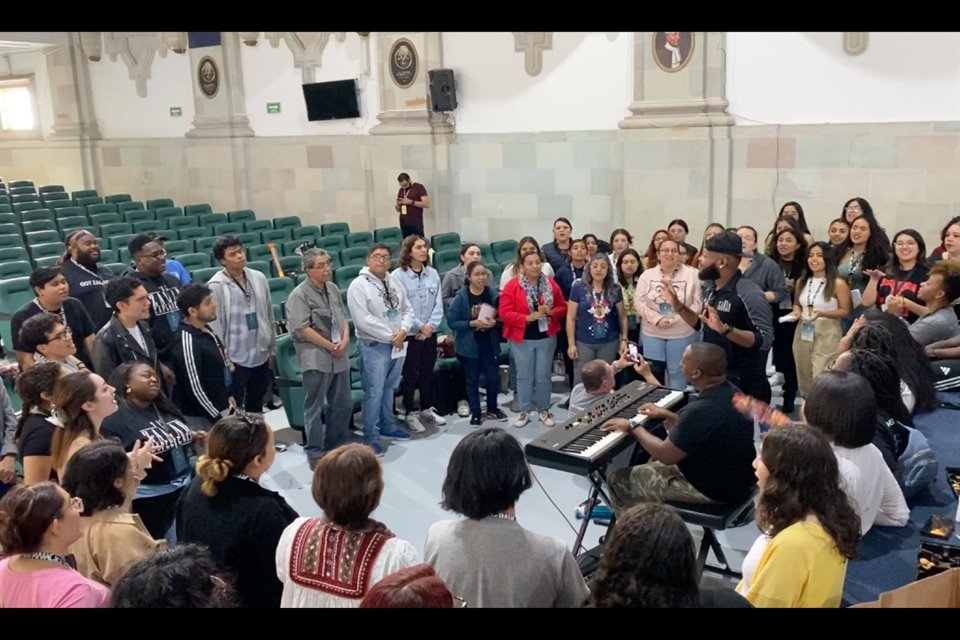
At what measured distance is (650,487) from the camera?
3795 mm

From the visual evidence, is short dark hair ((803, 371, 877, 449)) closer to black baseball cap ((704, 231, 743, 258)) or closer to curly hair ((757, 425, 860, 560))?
curly hair ((757, 425, 860, 560))

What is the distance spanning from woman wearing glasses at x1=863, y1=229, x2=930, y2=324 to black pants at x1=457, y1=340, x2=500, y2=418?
2.73 m

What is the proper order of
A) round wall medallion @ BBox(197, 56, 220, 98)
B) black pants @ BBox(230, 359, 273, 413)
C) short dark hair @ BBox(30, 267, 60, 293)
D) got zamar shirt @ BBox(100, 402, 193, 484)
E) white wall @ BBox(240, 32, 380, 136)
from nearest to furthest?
→ got zamar shirt @ BBox(100, 402, 193, 484) → short dark hair @ BBox(30, 267, 60, 293) → black pants @ BBox(230, 359, 273, 413) → white wall @ BBox(240, 32, 380, 136) → round wall medallion @ BBox(197, 56, 220, 98)

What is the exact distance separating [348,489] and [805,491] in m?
1.41

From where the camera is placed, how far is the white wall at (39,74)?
1777 centimetres

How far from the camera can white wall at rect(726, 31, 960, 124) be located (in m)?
8.06

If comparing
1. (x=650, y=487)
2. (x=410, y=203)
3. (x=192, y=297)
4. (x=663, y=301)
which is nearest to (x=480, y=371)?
(x=663, y=301)

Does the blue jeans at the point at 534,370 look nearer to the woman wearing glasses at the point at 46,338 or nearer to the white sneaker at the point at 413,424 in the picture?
the white sneaker at the point at 413,424

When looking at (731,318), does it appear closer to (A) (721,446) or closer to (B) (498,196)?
(A) (721,446)

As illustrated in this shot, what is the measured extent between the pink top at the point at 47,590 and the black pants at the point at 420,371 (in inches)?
157

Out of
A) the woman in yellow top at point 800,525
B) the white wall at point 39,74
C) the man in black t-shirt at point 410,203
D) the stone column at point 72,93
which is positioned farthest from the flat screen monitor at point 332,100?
the woman in yellow top at point 800,525

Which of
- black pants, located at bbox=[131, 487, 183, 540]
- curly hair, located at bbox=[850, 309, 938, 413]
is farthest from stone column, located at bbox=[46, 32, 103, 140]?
curly hair, located at bbox=[850, 309, 938, 413]

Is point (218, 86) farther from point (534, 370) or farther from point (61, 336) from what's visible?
point (61, 336)
